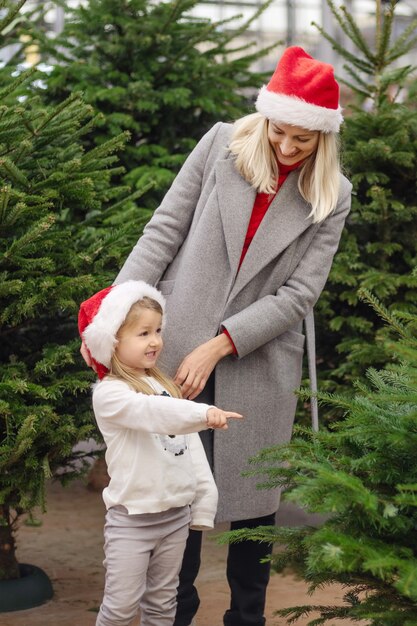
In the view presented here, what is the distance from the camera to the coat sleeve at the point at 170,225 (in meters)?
3.32

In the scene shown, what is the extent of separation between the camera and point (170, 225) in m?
3.34

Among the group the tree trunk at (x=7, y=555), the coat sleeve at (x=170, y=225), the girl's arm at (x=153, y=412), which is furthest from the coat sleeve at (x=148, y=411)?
the tree trunk at (x=7, y=555)

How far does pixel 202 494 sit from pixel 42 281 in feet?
3.47

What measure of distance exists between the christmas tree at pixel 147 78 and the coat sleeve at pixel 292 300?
2423mm

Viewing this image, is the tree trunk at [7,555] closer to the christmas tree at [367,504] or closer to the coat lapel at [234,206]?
the coat lapel at [234,206]

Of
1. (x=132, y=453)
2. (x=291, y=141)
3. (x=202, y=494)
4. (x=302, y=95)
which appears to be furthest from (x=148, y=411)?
(x=302, y=95)

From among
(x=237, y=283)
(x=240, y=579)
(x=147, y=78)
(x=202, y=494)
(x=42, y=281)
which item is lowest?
(x=240, y=579)

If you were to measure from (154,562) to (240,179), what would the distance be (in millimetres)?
1268

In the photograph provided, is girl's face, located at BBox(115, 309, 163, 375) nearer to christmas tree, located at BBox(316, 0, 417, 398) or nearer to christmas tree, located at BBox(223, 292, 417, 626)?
christmas tree, located at BBox(223, 292, 417, 626)

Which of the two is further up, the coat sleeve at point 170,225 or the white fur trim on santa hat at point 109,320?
the coat sleeve at point 170,225

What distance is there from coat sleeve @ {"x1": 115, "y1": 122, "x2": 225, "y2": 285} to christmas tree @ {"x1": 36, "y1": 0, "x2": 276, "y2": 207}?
2273 mm

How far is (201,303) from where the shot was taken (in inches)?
128

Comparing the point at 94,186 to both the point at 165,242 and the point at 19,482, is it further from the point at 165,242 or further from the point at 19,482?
the point at 19,482

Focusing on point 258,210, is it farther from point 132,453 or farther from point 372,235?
point 372,235
